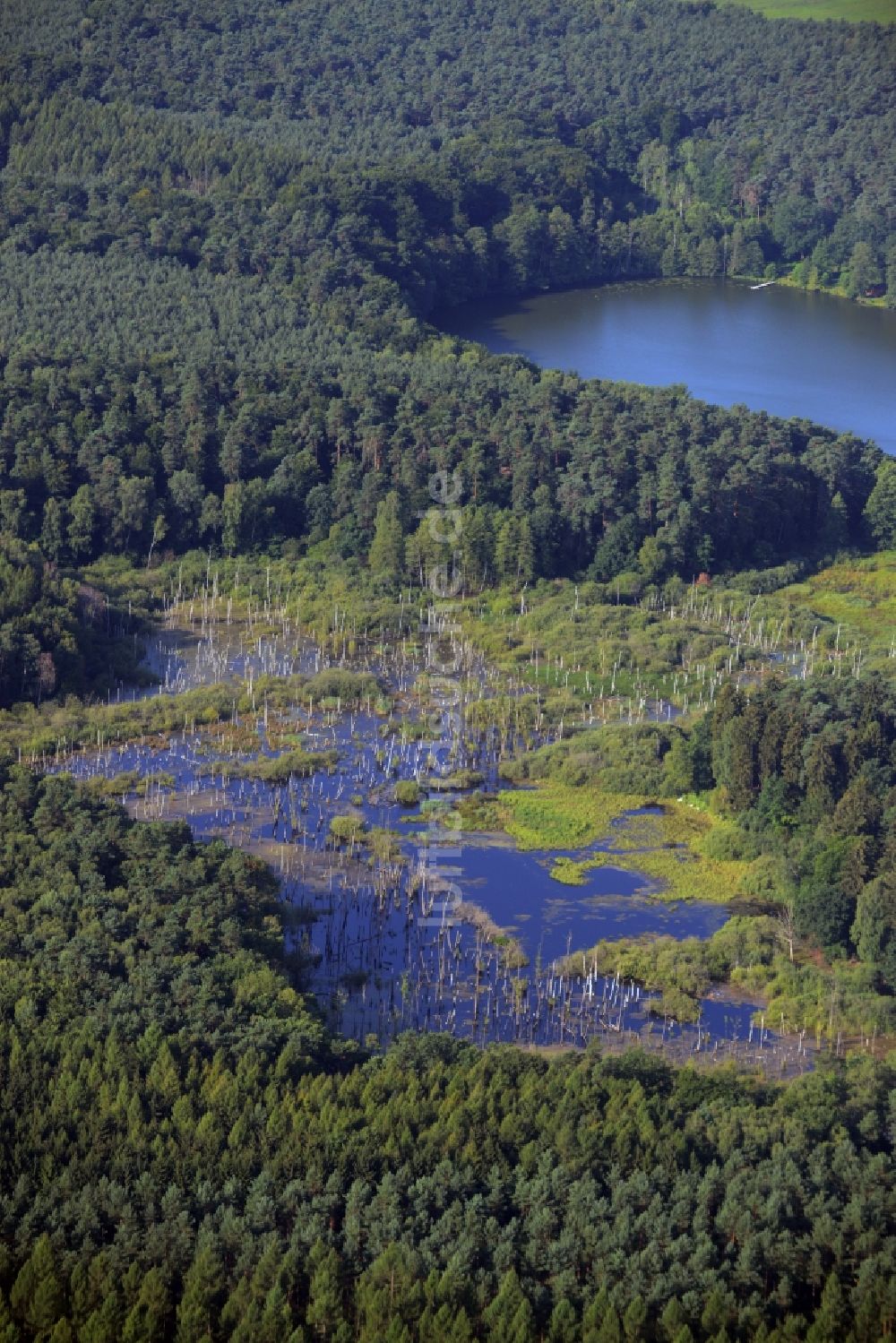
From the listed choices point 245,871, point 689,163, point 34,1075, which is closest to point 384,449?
point 245,871

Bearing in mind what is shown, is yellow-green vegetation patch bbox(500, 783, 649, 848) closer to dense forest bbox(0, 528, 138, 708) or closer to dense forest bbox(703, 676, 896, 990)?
dense forest bbox(703, 676, 896, 990)

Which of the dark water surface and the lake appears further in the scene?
the lake

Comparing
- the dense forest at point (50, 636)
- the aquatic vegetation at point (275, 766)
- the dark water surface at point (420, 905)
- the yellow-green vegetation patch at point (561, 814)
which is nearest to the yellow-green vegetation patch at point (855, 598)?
the yellow-green vegetation patch at point (561, 814)

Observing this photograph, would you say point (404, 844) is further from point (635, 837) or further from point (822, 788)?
point (822, 788)

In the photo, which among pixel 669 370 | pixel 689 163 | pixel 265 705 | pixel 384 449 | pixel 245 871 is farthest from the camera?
pixel 689 163

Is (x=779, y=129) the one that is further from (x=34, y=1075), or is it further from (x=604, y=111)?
(x=34, y=1075)

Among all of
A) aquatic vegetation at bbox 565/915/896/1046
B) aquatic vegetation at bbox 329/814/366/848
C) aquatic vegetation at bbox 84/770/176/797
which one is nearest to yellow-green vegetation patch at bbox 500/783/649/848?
aquatic vegetation at bbox 329/814/366/848
